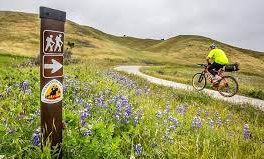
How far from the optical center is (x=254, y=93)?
2077cm

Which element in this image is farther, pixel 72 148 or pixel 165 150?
pixel 165 150

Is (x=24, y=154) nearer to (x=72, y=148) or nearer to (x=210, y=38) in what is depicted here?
(x=72, y=148)

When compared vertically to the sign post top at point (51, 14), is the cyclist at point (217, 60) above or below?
below

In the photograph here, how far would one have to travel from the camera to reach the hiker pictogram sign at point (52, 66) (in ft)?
13.3

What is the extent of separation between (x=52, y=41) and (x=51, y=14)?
26 cm

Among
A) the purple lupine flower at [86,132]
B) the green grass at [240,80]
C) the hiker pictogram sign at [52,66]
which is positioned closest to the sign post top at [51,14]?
the hiker pictogram sign at [52,66]

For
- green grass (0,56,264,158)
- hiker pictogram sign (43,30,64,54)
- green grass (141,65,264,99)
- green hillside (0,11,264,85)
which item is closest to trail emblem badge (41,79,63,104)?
hiker pictogram sign (43,30,64,54)

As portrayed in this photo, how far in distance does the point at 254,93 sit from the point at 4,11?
458ft

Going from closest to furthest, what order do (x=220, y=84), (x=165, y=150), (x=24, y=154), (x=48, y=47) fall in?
(x=48, y=47)
(x=24, y=154)
(x=165, y=150)
(x=220, y=84)

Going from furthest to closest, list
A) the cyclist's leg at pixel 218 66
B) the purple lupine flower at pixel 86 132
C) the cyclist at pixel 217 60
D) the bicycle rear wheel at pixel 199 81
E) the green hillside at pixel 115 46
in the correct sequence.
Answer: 1. the green hillside at pixel 115 46
2. the bicycle rear wheel at pixel 199 81
3. the cyclist's leg at pixel 218 66
4. the cyclist at pixel 217 60
5. the purple lupine flower at pixel 86 132

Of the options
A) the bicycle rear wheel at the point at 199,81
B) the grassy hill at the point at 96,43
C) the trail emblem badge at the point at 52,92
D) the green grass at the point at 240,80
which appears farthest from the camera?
the grassy hill at the point at 96,43

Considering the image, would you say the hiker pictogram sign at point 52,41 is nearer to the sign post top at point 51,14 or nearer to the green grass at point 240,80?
the sign post top at point 51,14

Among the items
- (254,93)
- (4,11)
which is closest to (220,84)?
(254,93)

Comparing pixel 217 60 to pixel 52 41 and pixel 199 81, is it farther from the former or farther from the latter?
pixel 52 41
